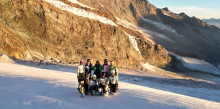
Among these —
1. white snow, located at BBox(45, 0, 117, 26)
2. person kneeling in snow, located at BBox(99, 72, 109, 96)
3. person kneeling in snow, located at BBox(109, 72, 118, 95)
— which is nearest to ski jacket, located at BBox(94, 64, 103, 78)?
person kneeling in snow, located at BBox(99, 72, 109, 96)

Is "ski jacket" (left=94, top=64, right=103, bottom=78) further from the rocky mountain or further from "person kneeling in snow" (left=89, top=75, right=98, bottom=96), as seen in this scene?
the rocky mountain

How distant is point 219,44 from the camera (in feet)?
281

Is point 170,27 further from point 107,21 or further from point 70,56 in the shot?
point 70,56

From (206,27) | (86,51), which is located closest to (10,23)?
(86,51)

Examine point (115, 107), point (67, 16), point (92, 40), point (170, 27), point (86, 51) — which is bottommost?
point (115, 107)

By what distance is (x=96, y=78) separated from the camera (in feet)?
26.5

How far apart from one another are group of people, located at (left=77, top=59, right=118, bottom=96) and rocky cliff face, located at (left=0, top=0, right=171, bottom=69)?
1561 cm

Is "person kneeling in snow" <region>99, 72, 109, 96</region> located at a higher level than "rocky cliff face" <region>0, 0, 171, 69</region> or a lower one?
lower

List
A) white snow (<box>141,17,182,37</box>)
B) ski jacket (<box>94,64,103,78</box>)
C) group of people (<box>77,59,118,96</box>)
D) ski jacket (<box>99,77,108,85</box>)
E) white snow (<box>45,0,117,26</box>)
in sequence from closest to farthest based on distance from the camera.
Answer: group of people (<box>77,59,118,96</box>)
ski jacket (<box>99,77,108,85</box>)
ski jacket (<box>94,64,103,78</box>)
white snow (<box>45,0,117,26</box>)
white snow (<box>141,17,182,37</box>)

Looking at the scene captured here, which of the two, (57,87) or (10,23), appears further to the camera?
(10,23)

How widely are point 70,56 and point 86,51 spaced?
3.22 metres

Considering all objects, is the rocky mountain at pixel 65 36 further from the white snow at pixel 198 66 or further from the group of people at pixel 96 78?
the group of people at pixel 96 78

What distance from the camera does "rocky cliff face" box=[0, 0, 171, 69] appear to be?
73.5 feet

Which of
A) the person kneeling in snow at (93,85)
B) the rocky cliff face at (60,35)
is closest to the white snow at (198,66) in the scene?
the rocky cliff face at (60,35)
